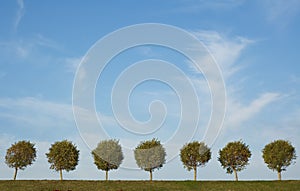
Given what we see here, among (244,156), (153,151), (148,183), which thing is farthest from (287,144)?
(148,183)

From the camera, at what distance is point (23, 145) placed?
73.2 m

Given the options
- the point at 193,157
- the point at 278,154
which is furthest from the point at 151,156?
the point at 278,154

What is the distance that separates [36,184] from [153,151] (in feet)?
80.0

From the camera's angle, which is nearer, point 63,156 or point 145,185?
point 145,185

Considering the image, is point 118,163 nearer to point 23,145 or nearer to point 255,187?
point 23,145

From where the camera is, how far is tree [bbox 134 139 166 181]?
232 feet

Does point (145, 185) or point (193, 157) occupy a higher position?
point (193, 157)

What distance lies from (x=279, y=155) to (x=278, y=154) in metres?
0.26

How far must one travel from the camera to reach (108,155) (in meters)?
72.1

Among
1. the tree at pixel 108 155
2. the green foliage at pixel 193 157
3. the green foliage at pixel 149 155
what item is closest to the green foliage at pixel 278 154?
the green foliage at pixel 193 157

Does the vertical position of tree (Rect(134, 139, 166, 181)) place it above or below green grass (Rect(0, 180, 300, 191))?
above

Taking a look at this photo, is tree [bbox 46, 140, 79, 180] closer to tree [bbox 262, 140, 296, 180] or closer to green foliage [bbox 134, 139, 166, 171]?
green foliage [bbox 134, 139, 166, 171]

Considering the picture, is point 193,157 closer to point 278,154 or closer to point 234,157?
point 234,157

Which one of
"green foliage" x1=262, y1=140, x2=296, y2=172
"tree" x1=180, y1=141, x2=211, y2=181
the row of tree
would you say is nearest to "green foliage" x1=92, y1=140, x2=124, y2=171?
the row of tree
